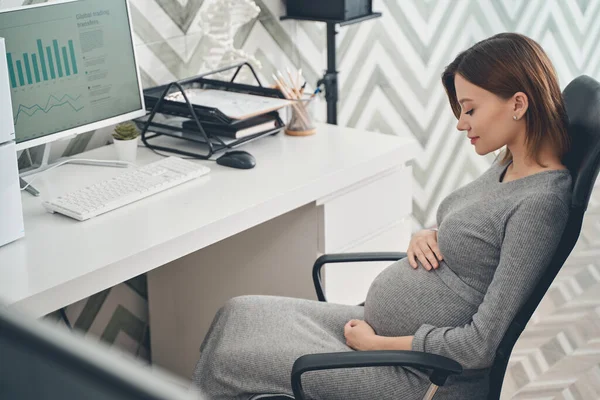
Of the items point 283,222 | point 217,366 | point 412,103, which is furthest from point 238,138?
Answer: point 412,103

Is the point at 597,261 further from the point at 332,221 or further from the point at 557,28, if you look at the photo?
the point at 557,28

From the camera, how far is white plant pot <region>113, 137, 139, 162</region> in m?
2.06

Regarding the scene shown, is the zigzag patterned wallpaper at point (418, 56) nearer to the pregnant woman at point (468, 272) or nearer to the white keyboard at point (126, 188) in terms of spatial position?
the white keyboard at point (126, 188)

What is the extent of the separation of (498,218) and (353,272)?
796mm

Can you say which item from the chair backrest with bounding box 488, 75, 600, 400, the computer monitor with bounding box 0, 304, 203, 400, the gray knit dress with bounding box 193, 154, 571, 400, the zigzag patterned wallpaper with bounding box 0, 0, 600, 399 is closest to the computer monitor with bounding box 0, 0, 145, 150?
the zigzag patterned wallpaper with bounding box 0, 0, 600, 399

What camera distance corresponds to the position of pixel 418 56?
3.34 meters

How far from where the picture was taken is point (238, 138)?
2.12m

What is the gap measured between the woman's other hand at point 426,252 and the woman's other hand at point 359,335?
0.16 meters

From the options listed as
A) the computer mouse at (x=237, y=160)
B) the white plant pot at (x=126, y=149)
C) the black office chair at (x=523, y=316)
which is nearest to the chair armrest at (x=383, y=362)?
the black office chair at (x=523, y=316)

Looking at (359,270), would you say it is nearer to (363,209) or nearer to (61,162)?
(363,209)

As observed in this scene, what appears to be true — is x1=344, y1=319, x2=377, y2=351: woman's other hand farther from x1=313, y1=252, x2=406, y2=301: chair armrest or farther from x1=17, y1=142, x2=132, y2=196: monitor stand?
x1=17, y1=142, x2=132, y2=196: monitor stand

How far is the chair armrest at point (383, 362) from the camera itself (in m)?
1.32

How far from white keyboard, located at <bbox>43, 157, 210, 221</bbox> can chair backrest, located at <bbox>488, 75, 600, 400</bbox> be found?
2.97 feet

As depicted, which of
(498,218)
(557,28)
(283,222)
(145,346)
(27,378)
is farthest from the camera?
(557,28)
